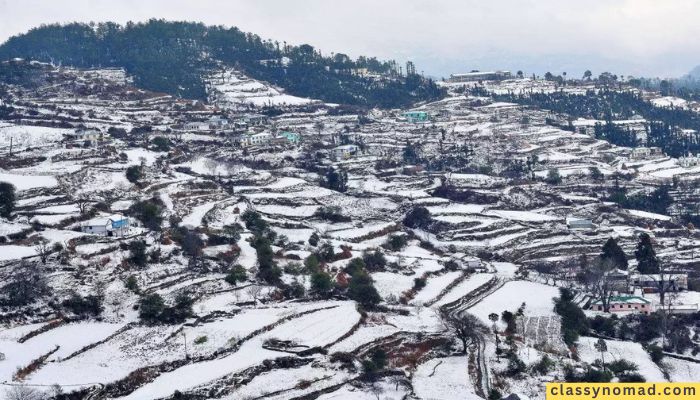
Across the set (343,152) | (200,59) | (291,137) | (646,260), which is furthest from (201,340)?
(200,59)

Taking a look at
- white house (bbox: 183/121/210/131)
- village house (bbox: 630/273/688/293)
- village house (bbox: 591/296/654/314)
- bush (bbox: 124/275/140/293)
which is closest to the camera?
bush (bbox: 124/275/140/293)

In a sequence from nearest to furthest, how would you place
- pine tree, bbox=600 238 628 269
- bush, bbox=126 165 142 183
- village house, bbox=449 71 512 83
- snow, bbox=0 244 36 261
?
snow, bbox=0 244 36 261 → pine tree, bbox=600 238 628 269 → bush, bbox=126 165 142 183 → village house, bbox=449 71 512 83

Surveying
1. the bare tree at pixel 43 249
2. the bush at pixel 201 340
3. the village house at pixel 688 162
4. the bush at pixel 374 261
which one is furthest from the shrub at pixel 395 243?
the village house at pixel 688 162

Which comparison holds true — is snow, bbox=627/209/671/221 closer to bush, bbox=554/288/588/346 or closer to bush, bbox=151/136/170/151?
bush, bbox=554/288/588/346

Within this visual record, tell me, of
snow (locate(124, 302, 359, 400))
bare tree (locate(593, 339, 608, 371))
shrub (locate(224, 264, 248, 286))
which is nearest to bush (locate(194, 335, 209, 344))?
snow (locate(124, 302, 359, 400))

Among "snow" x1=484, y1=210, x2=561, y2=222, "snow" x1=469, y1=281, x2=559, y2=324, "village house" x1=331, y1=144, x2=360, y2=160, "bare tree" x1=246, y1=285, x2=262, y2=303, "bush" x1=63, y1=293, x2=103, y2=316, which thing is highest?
"village house" x1=331, y1=144, x2=360, y2=160

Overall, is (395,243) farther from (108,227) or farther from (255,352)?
(255,352)
